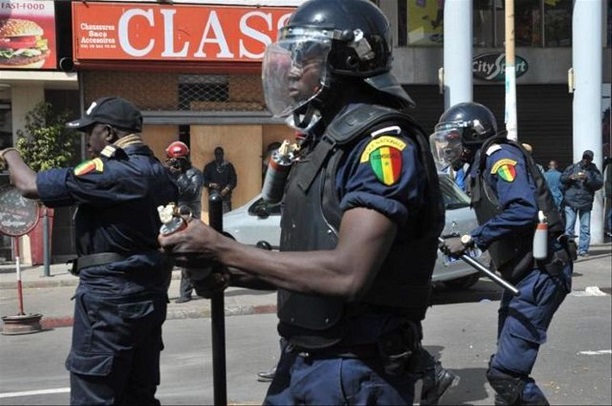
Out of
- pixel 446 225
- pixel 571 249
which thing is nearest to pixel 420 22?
pixel 446 225

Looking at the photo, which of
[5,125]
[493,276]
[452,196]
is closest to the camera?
[493,276]

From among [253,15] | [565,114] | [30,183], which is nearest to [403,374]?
[30,183]

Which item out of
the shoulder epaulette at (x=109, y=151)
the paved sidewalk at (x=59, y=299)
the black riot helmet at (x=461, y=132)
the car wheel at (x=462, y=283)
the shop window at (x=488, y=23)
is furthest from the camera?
the shop window at (x=488, y=23)

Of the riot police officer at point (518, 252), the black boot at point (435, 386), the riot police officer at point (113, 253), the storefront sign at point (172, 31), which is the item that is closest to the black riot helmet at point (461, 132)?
the riot police officer at point (518, 252)

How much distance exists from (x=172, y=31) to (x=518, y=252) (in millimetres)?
10753

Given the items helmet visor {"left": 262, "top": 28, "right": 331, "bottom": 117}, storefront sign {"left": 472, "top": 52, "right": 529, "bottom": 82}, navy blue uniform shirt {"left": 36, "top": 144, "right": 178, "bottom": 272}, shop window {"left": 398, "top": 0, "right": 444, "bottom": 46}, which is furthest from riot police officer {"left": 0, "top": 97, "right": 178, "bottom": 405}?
storefront sign {"left": 472, "top": 52, "right": 529, "bottom": 82}

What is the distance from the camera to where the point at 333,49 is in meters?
2.37

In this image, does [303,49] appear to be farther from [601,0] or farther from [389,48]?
[601,0]

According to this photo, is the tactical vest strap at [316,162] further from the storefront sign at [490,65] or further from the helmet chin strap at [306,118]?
the storefront sign at [490,65]

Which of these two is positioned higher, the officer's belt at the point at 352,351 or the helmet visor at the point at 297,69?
the helmet visor at the point at 297,69

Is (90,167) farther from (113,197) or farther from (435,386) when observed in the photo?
(435,386)

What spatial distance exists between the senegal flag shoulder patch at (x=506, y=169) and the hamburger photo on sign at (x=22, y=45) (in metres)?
10.7

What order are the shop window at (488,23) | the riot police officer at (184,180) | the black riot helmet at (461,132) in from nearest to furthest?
Result: the black riot helmet at (461,132), the riot police officer at (184,180), the shop window at (488,23)

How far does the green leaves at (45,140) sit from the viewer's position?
44.8 feet
